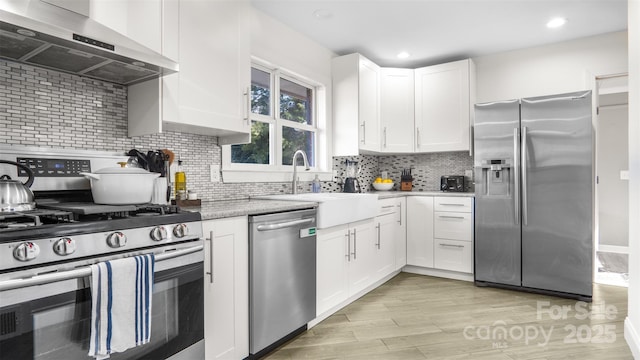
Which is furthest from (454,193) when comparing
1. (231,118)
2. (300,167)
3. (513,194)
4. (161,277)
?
(161,277)

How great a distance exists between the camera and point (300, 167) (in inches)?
137

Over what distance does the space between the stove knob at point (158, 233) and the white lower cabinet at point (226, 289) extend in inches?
11.2

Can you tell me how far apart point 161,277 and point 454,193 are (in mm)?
3137

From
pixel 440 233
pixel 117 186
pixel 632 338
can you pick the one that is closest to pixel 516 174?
pixel 440 233

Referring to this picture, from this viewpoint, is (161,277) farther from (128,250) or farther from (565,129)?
(565,129)

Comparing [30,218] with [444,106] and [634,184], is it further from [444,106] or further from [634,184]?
[444,106]

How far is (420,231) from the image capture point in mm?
3951

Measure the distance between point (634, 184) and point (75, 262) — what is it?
301cm

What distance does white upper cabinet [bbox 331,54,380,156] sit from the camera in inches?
147

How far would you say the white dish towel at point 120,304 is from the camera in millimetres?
1219

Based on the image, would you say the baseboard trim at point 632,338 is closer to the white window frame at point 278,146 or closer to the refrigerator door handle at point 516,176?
the refrigerator door handle at point 516,176

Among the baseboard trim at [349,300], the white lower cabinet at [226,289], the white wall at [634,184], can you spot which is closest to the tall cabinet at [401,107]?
the baseboard trim at [349,300]

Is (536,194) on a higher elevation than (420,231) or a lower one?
higher

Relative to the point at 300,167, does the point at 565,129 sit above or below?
above
